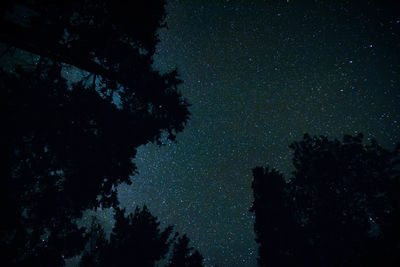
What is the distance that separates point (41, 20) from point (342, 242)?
15562 mm

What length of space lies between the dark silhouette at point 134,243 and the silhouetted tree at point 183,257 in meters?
1.71

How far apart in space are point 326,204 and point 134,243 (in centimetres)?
1273

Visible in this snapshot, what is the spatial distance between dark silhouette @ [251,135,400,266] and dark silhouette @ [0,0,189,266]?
10.5 metres

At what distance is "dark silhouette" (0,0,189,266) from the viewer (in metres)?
4.56

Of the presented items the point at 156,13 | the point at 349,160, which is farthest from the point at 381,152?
the point at 156,13

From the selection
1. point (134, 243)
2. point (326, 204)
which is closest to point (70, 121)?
point (134, 243)

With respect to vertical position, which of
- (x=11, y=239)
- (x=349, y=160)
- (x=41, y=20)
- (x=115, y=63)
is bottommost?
(x=11, y=239)

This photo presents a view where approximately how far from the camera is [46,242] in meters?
5.58

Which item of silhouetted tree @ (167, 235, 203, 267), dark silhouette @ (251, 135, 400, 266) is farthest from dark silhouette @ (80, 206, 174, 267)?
dark silhouette @ (251, 135, 400, 266)

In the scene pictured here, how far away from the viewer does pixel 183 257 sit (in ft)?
55.9

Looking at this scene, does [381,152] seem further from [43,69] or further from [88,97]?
[43,69]

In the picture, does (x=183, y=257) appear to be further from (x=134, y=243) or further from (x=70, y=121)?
(x=70, y=121)

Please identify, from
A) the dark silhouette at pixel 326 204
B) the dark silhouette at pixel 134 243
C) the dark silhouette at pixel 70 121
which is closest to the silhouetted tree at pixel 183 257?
the dark silhouette at pixel 134 243

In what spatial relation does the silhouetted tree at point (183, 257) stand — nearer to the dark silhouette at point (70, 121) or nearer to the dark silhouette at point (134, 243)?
the dark silhouette at point (134, 243)
